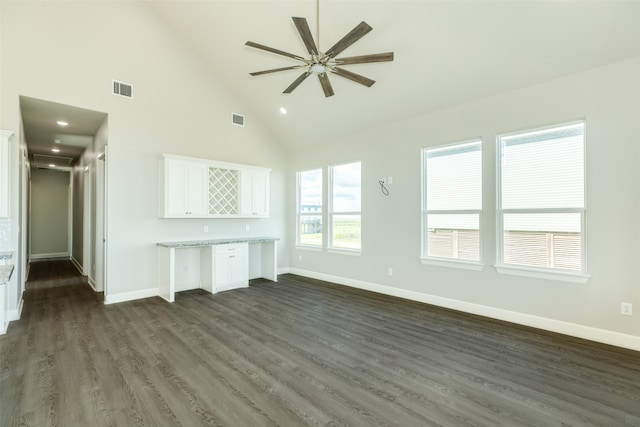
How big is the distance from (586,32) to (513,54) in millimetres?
624

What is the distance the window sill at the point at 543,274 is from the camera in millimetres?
3404

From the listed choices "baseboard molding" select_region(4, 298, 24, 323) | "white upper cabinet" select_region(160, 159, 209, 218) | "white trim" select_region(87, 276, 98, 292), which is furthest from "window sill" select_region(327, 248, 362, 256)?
"baseboard molding" select_region(4, 298, 24, 323)

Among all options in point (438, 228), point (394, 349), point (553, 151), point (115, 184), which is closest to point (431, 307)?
point (438, 228)

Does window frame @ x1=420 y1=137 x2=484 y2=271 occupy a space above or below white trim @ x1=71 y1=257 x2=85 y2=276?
above

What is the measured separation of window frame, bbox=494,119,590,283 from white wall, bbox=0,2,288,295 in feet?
15.0

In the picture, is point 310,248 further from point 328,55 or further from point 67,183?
point 67,183

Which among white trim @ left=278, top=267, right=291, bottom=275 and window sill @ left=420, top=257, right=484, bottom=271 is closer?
window sill @ left=420, top=257, right=484, bottom=271

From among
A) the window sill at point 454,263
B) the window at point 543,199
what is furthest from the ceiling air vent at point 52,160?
the window at point 543,199

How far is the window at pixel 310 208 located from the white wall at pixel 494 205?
113 centimetres

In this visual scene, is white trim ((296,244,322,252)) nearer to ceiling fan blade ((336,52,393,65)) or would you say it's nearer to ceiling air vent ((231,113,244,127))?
ceiling air vent ((231,113,244,127))

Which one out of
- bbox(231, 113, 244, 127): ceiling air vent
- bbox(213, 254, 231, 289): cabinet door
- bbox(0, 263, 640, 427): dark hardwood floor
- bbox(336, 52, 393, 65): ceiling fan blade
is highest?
bbox(231, 113, 244, 127): ceiling air vent

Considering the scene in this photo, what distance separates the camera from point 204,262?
554 cm

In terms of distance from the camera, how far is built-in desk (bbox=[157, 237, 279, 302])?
4.79 m

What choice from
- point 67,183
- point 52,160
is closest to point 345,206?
point 52,160
